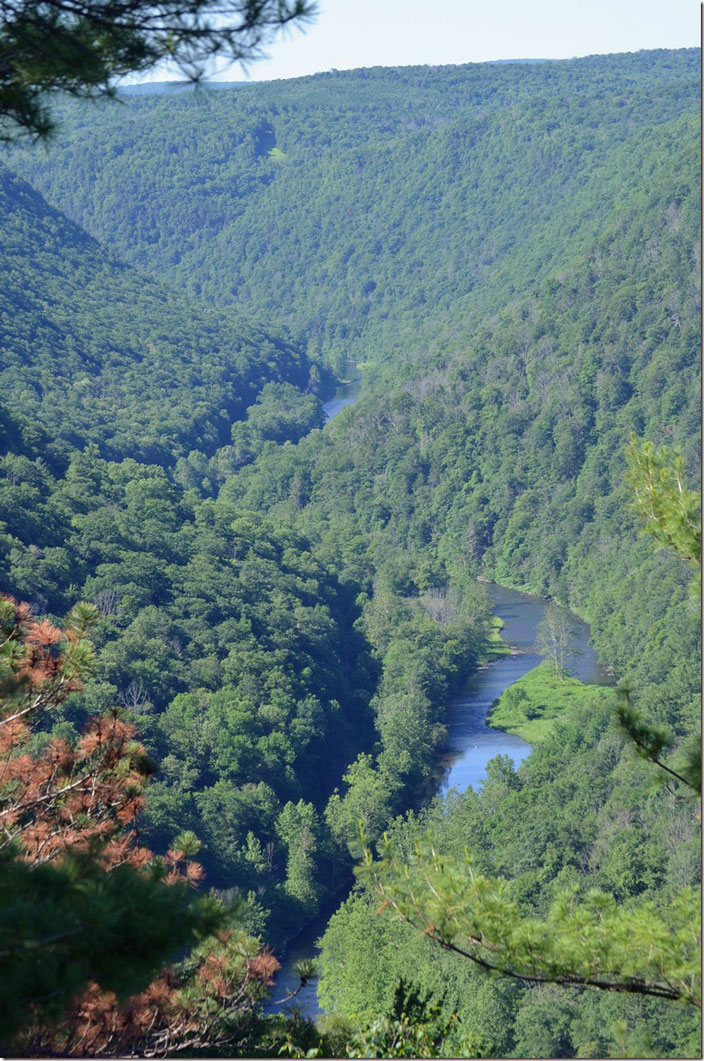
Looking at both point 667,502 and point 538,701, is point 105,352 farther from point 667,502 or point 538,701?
point 667,502

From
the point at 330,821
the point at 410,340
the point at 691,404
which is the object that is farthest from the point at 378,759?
the point at 410,340

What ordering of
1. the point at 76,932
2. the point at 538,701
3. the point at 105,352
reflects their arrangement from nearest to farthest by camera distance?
the point at 76,932 → the point at 538,701 → the point at 105,352

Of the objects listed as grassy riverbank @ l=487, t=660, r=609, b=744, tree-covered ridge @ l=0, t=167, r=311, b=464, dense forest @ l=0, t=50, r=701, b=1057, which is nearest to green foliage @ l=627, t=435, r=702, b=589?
dense forest @ l=0, t=50, r=701, b=1057

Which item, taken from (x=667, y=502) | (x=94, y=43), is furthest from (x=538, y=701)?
(x=94, y=43)

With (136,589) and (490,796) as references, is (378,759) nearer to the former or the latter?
(490,796)

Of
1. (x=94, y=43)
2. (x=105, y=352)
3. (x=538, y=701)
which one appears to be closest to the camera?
(x=94, y=43)

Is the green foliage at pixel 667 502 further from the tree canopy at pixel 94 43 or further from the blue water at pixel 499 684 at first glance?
the blue water at pixel 499 684

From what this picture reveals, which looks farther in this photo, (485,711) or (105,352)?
(105,352)
